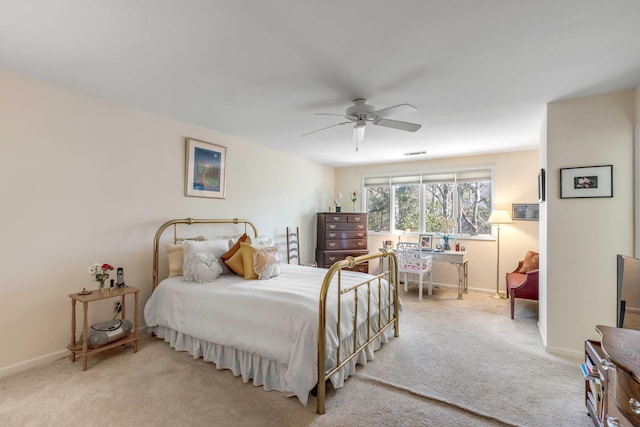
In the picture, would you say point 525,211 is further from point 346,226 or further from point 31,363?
point 31,363

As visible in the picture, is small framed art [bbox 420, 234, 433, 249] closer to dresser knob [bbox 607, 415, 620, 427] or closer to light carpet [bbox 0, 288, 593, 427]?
light carpet [bbox 0, 288, 593, 427]

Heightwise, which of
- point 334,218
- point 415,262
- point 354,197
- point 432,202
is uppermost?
point 354,197

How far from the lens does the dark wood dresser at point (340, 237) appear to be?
586 cm

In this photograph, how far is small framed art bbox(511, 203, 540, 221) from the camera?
16.2ft

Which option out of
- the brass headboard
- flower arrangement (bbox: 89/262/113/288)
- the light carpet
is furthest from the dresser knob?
the brass headboard

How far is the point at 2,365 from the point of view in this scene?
2.45m

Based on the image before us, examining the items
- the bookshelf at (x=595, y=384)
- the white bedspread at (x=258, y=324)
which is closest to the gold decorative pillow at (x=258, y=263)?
the white bedspread at (x=258, y=324)

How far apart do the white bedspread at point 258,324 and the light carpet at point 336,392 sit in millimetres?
129

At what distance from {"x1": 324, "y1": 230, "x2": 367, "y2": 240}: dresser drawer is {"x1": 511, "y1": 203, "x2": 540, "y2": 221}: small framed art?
2638 mm

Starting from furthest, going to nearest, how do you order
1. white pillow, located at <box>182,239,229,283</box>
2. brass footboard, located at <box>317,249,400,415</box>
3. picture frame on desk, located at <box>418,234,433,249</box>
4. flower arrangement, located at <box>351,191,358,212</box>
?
flower arrangement, located at <box>351,191,358,212</box> → picture frame on desk, located at <box>418,234,433,249</box> → white pillow, located at <box>182,239,229,283</box> → brass footboard, located at <box>317,249,400,415</box>

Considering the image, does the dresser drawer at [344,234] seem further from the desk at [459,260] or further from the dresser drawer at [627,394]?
the dresser drawer at [627,394]

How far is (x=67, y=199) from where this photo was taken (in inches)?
111

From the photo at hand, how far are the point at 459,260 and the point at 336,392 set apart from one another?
3510 mm

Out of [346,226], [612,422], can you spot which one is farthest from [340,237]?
[612,422]
